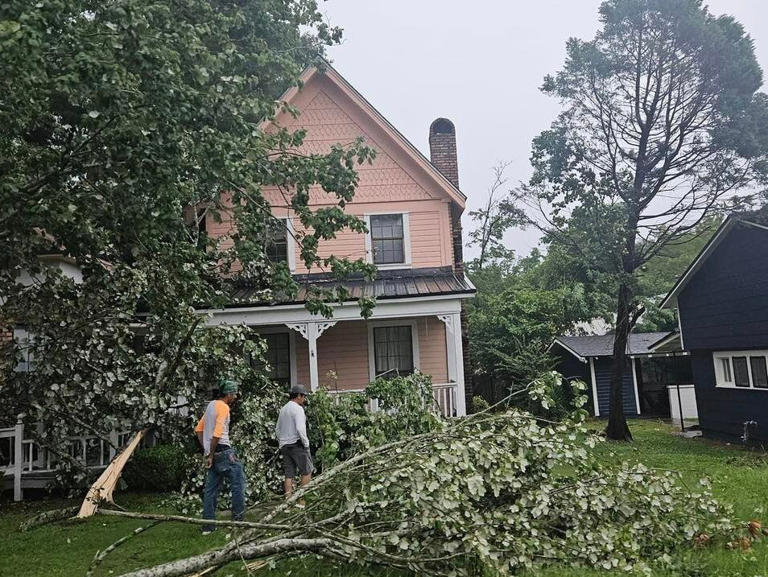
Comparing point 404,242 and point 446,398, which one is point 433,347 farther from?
point 404,242

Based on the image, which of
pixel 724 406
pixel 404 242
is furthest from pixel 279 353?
pixel 724 406

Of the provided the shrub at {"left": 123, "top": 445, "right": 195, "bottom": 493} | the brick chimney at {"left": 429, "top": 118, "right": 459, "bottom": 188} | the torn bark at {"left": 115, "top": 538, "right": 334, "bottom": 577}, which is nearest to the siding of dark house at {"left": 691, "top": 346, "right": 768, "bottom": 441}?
the brick chimney at {"left": 429, "top": 118, "right": 459, "bottom": 188}

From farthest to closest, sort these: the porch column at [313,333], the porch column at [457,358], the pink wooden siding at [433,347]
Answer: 1. the pink wooden siding at [433,347]
2. the porch column at [313,333]
3. the porch column at [457,358]

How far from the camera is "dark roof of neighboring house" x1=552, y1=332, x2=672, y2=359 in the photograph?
2208 cm

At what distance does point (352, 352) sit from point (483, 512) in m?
9.73

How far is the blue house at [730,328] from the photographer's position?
1351 cm

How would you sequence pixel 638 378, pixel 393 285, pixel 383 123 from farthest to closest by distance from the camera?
pixel 638 378 < pixel 383 123 < pixel 393 285

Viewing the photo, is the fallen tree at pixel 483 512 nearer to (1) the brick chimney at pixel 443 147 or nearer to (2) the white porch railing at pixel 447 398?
(2) the white porch railing at pixel 447 398

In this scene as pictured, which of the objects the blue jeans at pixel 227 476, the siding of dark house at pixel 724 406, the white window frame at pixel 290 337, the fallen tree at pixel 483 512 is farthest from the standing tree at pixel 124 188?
the siding of dark house at pixel 724 406

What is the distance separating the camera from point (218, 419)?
6.43m

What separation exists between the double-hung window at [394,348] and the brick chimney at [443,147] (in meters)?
4.29

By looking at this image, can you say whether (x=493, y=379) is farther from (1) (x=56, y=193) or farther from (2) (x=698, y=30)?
(1) (x=56, y=193)

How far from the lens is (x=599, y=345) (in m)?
23.2

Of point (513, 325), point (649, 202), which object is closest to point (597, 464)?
point (649, 202)
